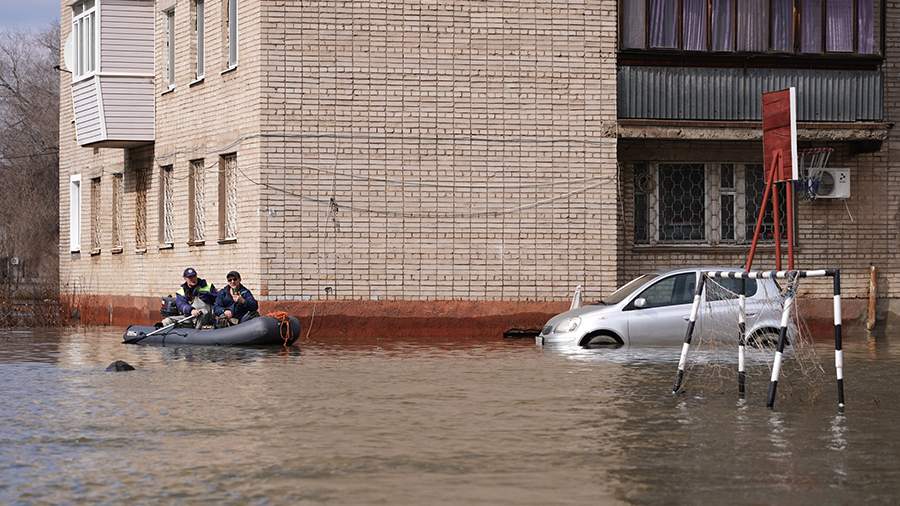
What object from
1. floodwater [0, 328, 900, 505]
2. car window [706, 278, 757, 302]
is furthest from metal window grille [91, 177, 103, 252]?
car window [706, 278, 757, 302]

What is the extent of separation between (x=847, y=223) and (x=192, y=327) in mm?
12116

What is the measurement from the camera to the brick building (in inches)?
1059

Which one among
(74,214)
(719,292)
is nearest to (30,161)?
(74,214)

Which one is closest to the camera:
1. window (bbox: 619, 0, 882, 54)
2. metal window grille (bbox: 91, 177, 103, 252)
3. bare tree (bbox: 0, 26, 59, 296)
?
window (bbox: 619, 0, 882, 54)

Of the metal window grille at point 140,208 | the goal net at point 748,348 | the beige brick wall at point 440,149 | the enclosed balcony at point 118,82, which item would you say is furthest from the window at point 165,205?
the goal net at point 748,348

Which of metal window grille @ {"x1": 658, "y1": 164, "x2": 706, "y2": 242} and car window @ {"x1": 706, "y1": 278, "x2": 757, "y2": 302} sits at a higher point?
metal window grille @ {"x1": 658, "y1": 164, "x2": 706, "y2": 242}

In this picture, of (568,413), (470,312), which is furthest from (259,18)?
(568,413)

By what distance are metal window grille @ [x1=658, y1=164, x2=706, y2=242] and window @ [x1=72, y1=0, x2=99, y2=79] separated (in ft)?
40.0

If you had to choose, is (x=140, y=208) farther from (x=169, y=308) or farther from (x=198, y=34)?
(x=169, y=308)

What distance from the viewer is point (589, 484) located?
32.2 feet

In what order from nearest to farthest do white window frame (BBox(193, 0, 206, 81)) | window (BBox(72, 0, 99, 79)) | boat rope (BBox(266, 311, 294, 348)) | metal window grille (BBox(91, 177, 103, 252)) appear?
boat rope (BBox(266, 311, 294, 348)), white window frame (BBox(193, 0, 206, 81)), window (BBox(72, 0, 99, 79)), metal window grille (BBox(91, 177, 103, 252))

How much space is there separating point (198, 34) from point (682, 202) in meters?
9.82

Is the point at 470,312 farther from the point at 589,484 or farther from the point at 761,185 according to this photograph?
the point at 589,484

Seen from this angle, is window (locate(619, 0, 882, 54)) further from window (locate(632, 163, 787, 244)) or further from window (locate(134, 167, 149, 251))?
window (locate(134, 167, 149, 251))
